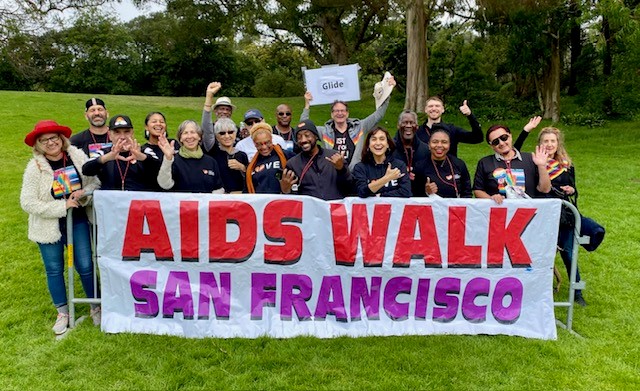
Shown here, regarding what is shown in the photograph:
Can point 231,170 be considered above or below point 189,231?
above

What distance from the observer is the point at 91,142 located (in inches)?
222

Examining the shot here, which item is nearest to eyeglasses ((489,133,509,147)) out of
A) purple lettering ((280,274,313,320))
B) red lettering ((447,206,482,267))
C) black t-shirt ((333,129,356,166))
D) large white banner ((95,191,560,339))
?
large white banner ((95,191,560,339))

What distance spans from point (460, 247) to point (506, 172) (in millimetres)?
1012

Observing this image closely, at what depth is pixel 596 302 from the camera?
5742 millimetres

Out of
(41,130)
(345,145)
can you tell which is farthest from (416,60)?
(41,130)

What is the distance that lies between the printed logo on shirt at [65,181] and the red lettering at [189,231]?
1061mm

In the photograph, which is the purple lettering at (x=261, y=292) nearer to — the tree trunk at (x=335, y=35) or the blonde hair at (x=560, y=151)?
the blonde hair at (x=560, y=151)

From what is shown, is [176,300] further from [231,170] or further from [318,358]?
[231,170]

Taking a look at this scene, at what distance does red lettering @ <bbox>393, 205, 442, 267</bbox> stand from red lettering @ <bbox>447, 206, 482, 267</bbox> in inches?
5.3

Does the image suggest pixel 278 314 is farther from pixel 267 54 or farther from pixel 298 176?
pixel 267 54

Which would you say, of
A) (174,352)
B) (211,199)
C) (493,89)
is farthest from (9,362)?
(493,89)

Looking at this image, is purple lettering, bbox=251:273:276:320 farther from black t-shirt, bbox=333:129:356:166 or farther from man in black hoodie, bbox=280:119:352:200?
black t-shirt, bbox=333:129:356:166

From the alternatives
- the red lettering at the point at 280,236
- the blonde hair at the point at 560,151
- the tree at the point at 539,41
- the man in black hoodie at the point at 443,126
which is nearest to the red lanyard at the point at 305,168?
the red lettering at the point at 280,236

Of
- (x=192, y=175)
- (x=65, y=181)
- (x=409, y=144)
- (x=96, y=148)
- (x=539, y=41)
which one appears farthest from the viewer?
(x=539, y=41)
